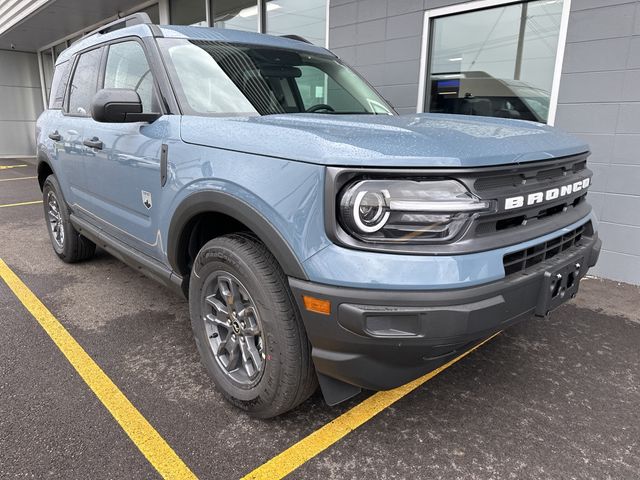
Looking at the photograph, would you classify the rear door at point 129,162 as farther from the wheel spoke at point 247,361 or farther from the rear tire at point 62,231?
the rear tire at point 62,231

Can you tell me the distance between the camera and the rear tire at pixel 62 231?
448cm

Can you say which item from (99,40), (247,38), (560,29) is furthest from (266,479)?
(560,29)

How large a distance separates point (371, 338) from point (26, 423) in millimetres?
1817

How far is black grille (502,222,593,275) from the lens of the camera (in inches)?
75.4

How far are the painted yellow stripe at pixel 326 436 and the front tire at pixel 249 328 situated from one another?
8.2 inches

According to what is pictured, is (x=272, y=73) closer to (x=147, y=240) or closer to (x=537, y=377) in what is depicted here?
(x=147, y=240)

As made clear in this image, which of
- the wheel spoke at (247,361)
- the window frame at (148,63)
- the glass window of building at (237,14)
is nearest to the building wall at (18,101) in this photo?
the glass window of building at (237,14)

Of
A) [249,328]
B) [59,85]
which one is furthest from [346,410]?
[59,85]

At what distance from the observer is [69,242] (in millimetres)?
4566

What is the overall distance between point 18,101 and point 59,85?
16426mm

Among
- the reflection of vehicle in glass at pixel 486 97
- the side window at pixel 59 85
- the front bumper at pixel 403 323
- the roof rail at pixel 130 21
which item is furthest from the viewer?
the reflection of vehicle in glass at pixel 486 97

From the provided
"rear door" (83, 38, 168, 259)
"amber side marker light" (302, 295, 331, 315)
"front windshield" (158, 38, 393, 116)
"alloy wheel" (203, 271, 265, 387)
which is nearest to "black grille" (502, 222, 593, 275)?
"amber side marker light" (302, 295, 331, 315)

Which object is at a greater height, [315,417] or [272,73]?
[272,73]

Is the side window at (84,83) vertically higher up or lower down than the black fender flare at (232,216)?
higher up
